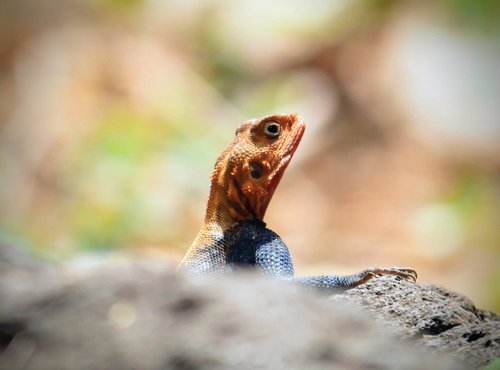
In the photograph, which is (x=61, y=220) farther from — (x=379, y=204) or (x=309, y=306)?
(x=309, y=306)

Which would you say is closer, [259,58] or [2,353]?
[2,353]

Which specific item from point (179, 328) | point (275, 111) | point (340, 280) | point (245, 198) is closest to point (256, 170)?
Answer: point (245, 198)

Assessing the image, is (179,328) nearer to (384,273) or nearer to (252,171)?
(384,273)

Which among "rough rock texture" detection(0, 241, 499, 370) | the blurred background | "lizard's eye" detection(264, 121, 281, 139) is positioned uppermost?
the blurred background

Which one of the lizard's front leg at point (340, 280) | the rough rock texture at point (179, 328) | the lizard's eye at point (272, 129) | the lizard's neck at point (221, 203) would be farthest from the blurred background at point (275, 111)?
the rough rock texture at point (179, 328)

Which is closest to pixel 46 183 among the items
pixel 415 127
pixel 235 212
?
pixel 415 127

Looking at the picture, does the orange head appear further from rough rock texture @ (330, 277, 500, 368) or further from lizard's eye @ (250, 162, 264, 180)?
rough rock texture @ (330, 277, 500, 368)

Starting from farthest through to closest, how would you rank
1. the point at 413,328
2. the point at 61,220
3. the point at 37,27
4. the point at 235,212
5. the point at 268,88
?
1. the point at 37,27
2. the point at 268,88
3. the point at 61,220
4. the point at 235,212
5. the point at 413,328

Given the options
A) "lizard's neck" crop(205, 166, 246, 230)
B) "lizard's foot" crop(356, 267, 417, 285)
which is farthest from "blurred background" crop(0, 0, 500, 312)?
"lizard's foot" crop(356, 267, 417, 285)
